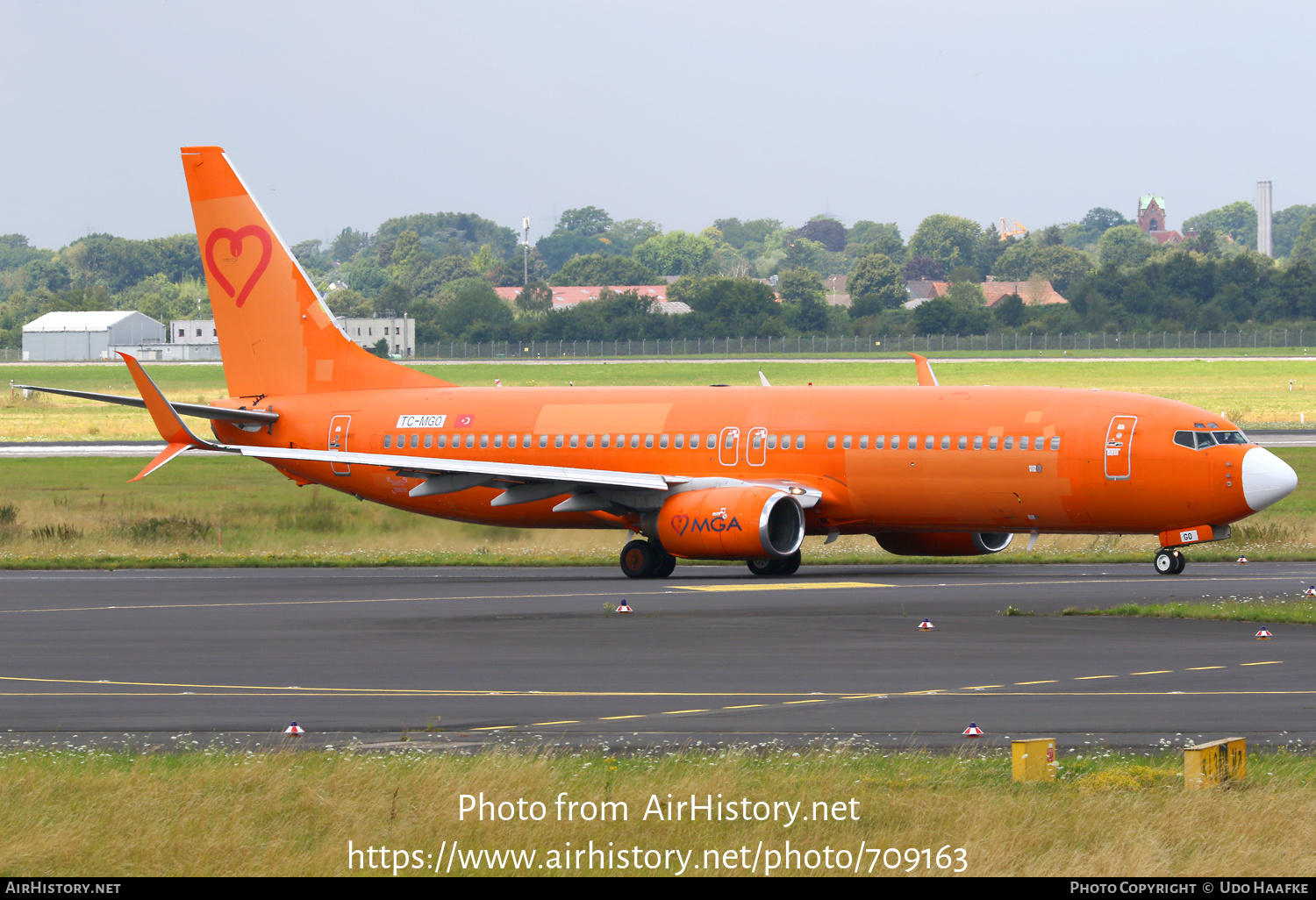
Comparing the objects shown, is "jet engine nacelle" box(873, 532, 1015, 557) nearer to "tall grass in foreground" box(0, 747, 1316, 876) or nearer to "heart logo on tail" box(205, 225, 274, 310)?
"heart logo on tail" box(205, 225, 274, 310)

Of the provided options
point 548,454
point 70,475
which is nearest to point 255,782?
point 548,454

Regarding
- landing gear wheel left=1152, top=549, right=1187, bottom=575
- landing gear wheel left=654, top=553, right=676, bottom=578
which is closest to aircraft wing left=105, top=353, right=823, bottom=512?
landing gear wheel left=654, top=553, right=676, bottom=578

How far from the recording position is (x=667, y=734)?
61.7 feet

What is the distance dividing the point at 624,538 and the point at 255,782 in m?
38.3

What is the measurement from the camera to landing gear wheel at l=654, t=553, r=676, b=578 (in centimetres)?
4069

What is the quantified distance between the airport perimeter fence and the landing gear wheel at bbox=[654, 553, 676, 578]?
114849mm

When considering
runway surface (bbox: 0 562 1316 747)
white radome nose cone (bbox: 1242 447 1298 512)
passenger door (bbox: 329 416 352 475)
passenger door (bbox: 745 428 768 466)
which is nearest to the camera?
runway surface (bbox: 0 562 1316 747)

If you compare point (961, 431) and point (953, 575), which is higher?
point (961, 431)

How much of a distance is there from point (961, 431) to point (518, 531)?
18601 millimetres

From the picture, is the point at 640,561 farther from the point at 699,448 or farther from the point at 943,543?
the point at 943,543

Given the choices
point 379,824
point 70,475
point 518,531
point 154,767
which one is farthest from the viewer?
Result: point 70,475

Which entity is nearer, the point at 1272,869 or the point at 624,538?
the point at 1272,869

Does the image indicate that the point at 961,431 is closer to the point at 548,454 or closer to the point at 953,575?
the point at 953,575
